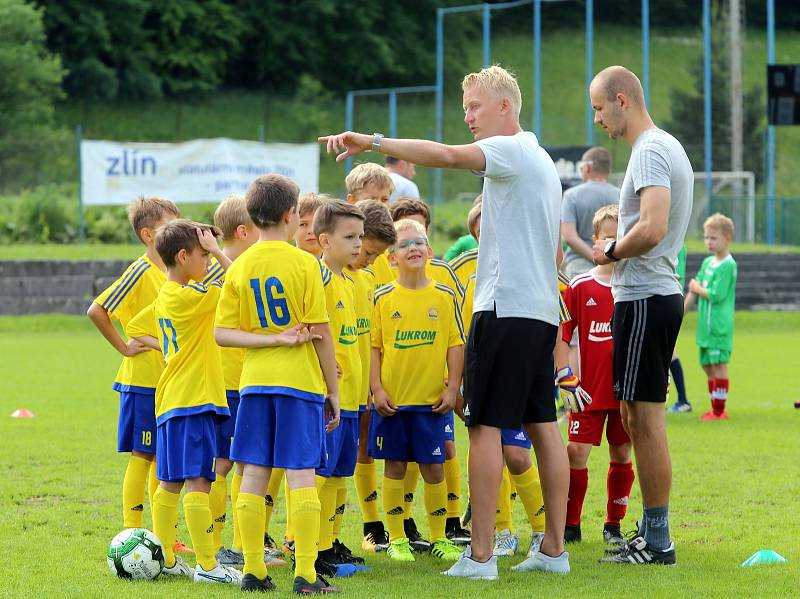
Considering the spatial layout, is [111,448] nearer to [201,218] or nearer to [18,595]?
[18,595]

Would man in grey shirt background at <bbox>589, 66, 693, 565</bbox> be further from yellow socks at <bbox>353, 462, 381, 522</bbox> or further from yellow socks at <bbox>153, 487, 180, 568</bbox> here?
yellow socks at <bbox>153, 487, 180, 568</bbox>

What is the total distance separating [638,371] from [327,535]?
1677 millimetres

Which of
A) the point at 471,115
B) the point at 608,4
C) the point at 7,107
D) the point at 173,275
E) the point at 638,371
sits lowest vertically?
the point at 638,371

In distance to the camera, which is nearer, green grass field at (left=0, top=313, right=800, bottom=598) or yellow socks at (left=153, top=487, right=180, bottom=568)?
green grass field at (left=0, top=313, right=800, bottom=598)

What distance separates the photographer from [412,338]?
6371 millimetres

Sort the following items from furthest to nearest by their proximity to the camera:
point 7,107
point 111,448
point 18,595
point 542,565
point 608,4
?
point 608,4 → point 7,107 → point 111,448 → point 542,565 → point 18,595

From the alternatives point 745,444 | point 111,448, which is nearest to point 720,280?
point 745,444

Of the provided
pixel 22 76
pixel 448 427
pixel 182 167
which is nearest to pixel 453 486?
pixel 448 427

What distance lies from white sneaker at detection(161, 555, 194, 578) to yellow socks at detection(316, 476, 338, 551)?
0.62 metres

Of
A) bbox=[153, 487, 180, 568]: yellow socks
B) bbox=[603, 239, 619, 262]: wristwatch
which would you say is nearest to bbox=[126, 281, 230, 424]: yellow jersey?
bbox=[153, 487, 180, 568]: yellow socks

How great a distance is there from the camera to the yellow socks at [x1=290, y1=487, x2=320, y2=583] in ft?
16.7

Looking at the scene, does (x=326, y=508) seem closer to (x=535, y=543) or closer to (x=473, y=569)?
(x=473, y=569)

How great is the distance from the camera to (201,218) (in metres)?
31.5

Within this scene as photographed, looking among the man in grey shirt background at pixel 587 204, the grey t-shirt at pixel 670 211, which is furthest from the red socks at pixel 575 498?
the man in grey shirt background at pixel 587 204
